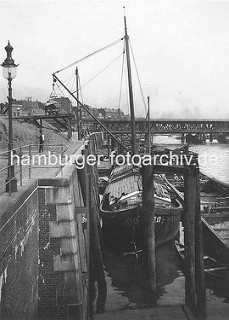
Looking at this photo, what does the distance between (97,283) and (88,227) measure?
2.91 metres

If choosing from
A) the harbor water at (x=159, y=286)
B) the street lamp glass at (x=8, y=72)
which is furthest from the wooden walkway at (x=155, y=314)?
the street lamp glass at (x=8, y=72)

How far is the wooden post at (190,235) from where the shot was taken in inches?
458

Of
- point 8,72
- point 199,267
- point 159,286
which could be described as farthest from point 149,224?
point 8,72

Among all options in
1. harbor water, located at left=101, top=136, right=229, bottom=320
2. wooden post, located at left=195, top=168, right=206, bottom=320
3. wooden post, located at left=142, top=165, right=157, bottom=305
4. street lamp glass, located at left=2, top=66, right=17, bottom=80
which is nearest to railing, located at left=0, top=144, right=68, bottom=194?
street lamp glass, located at left=2, top=66, right=17, bottom=80

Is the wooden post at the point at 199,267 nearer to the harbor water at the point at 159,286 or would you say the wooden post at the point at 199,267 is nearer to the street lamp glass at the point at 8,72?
the harbor water at the point at 159,286

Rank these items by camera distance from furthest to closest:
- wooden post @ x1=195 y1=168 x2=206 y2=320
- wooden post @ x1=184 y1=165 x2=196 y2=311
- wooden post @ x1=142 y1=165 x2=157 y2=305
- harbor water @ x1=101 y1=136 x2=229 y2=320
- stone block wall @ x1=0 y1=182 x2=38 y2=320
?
harbor water @ x1=101 y1=136 x2=229 y2=320 < wooden post @ x1=142 y1=165 x2=157 y2=305 < wooden post @ x1=195 y1=168 x2=206 y2=320 < wooden post @ x1=184 y1=165 x2=196 y2=311 < stone block wall @ x1=0 y1=182 x2=38 y2=320

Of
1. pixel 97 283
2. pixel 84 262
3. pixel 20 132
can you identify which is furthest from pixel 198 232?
pixel 20 132

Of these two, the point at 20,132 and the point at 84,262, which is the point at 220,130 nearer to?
the point at 20,132

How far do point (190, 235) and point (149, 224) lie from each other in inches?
58.8

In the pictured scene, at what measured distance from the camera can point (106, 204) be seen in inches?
757

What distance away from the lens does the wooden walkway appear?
10.5m

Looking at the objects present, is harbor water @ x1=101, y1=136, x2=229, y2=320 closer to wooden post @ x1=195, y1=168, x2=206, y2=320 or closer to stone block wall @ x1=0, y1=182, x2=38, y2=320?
wooden post @ x1=195, y1=168, x2=206, y2=320

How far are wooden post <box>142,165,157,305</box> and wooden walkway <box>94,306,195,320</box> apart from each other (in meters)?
1.38

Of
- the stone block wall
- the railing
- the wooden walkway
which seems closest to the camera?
the stone block wall
